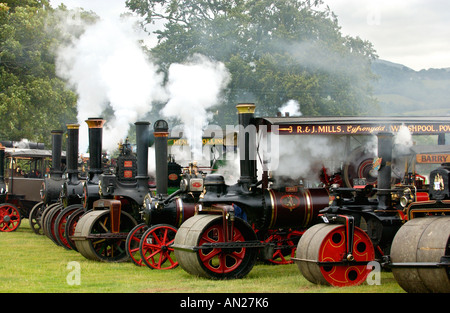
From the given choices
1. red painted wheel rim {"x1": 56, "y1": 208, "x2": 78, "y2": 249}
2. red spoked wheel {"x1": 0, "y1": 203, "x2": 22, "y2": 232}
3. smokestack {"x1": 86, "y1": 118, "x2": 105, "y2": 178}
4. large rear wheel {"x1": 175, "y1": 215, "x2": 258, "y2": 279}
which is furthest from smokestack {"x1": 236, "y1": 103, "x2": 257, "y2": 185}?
red spoked wheel {"x1": 0, "y1": 203, "x2": 22, "y2": 232}

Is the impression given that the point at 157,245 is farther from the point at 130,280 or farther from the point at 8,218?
the point at 8,218

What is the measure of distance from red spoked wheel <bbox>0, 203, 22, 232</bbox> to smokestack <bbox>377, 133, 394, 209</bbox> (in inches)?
541

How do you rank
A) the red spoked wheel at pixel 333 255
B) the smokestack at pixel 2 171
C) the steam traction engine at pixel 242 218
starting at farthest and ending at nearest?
the smokestack at pixel 2 171 < the steam traction engine at pixel 242 218 < the red spoked wheel at pixel 333 255

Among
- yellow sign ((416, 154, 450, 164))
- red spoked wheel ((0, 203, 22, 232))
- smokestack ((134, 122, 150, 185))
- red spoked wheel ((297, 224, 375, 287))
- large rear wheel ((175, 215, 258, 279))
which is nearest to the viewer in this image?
red spoked wheel ((297, 224, 375, 287))

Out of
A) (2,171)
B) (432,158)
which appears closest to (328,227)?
(432,158)

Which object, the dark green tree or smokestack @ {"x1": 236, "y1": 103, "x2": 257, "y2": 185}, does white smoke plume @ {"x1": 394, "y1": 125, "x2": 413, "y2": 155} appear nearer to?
smokestack @ {"x1": 236, "y1": 103, "x2": 257, "y2": 185}

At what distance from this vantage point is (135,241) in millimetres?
12203

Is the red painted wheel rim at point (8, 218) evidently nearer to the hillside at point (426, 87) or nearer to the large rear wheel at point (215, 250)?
the hillside at point (426, 87)

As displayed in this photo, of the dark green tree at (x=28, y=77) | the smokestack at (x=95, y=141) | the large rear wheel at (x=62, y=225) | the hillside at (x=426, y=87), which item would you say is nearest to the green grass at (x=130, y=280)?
the large rear wheel at (x=62, y=225)

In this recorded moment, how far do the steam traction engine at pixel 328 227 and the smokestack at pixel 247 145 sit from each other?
0.01m

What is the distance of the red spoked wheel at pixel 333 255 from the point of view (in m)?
8.10

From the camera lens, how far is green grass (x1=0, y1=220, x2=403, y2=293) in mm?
8391

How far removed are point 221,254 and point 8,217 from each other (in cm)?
1234

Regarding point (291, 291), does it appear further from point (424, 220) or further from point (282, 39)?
point (282, 39)
